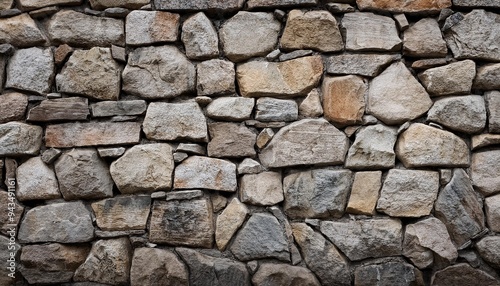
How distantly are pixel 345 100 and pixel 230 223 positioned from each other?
807 millimetres

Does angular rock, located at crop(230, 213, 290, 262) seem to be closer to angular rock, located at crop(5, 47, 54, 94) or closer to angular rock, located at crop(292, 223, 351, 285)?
angular rock, located at crop(292, 223, 351, 285)

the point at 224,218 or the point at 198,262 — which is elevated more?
the point at 224,218

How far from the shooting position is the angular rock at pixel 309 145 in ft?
7.10

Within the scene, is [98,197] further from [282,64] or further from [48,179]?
[282,64]

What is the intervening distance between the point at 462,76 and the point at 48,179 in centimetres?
206

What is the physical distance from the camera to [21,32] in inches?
89.7

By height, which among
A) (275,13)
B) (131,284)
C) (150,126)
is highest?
(275,13)

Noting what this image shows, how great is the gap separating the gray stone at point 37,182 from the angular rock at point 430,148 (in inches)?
66.9

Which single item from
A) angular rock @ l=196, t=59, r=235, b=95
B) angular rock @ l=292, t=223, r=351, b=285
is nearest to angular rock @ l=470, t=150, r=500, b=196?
angular rock @ l=292, t=223, r=351, b=285

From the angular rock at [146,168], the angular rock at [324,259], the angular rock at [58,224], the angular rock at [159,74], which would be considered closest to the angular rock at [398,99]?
the angular rock at [324,259]

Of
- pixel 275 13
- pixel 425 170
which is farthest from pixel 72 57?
pixel 425 170

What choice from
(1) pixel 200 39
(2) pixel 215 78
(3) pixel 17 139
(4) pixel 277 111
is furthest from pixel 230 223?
(3) pixel 17 139

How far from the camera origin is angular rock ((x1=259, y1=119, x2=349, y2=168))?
7.10 feet

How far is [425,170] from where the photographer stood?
2.16m
